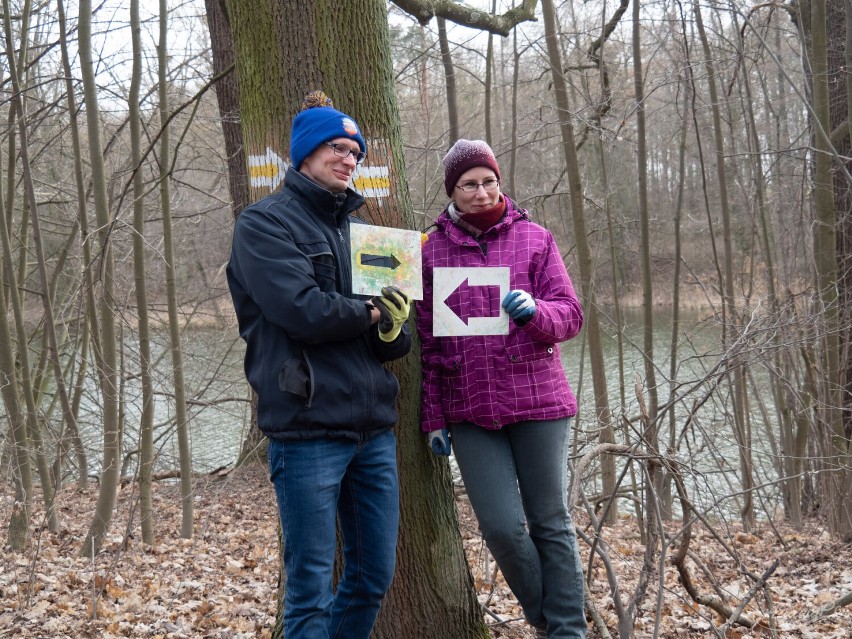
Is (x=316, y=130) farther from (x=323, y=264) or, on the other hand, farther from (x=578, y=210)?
(x=578, y=210)

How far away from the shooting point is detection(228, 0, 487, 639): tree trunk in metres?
2.88

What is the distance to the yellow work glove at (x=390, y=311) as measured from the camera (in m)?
2.49

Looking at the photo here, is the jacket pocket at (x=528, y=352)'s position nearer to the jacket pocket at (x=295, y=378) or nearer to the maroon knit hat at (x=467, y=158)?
the maroon knit hat at (x=467, y=158)

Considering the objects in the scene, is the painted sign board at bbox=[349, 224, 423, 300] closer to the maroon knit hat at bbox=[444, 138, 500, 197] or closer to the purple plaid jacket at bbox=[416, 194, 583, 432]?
the purple plaid jacket at bbox=[416, 194, 583, 432]

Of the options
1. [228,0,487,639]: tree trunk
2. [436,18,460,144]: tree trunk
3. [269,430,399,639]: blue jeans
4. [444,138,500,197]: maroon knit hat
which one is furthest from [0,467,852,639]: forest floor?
[436,18,460,144]: tree trunk

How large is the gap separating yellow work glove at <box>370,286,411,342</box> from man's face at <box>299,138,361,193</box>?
15.5 inches

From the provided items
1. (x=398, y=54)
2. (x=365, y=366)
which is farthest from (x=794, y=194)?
(x=365, y=366)

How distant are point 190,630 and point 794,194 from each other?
8.47 metres

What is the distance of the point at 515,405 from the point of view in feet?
9.14

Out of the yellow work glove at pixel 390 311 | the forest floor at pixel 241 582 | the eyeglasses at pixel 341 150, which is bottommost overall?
the forest floor at pixel 241 582

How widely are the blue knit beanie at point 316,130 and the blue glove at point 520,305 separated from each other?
762 millimetres

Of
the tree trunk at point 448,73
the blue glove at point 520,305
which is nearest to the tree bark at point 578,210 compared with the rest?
the tree trunk at point 448,73

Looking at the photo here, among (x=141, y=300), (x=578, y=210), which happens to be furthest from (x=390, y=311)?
(x=578, y=210)

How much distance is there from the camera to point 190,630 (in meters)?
4.12
